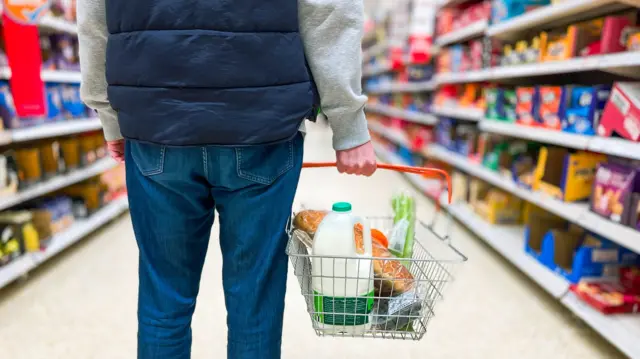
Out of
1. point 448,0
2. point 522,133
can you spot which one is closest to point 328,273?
point 522,133

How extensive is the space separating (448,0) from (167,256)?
3.59 meters

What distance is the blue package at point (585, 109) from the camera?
201 centimetres

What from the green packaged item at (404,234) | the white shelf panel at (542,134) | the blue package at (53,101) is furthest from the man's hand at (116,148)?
the blue package at (53,101)

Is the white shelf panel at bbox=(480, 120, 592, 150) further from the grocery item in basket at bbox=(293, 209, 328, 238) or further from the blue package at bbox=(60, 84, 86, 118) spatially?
the blue package at bbox=(60, 84, 86, 118)

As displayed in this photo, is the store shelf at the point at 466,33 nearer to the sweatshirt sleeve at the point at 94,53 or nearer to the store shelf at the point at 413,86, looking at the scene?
the store shelf at the point at 413,86

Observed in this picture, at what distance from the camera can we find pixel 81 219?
3176 millimetres

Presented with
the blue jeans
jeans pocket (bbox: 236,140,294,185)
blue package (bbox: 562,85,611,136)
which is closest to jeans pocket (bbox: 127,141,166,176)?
the blue jeans

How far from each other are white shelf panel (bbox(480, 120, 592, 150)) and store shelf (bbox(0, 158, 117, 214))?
2.58 metres

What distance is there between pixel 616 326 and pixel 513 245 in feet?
2.98

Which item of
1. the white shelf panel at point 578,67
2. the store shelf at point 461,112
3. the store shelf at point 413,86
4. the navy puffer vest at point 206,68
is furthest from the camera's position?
the store shelf at point 413,86

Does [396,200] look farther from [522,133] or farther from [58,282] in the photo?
[58,282]

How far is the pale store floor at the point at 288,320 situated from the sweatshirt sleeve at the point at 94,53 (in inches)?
23.4

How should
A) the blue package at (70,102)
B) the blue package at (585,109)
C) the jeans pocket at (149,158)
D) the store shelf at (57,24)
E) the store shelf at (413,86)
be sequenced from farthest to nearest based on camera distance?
1. the store shelf at (413,86)
2. the blue package at (70,102)
3. the store shelf at (57,24)
4. the blue package at (585,109)
5. the jeans pocket at (149,158)

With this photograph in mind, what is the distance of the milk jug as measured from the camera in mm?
1020
